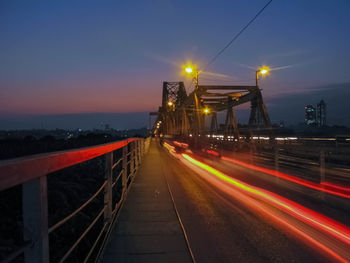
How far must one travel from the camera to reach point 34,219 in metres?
1.95

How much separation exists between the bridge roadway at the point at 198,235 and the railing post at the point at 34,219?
82.0 inches

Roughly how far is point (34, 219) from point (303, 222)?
512cm

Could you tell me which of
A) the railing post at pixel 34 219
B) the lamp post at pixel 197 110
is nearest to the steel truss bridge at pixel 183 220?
the railing post at pixel 34 219

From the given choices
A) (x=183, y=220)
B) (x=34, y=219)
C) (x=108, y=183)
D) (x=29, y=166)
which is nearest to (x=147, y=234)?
(x=108, y=183)

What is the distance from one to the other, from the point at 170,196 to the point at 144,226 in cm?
284

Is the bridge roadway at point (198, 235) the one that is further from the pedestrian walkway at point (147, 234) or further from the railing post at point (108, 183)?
the railing post at point (108, 183)

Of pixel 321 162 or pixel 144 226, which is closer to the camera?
pixel 144 226

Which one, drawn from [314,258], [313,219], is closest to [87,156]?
[314,258]

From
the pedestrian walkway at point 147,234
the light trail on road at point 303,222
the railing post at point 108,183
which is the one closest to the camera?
the pedestrian walkway at point 147,234

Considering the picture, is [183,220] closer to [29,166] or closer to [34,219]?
[34,219]

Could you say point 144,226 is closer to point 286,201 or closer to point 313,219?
point 313,219

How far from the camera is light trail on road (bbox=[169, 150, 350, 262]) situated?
4.47 meters

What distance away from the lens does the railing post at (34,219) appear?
1.93m

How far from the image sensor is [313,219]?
19.2 feet
